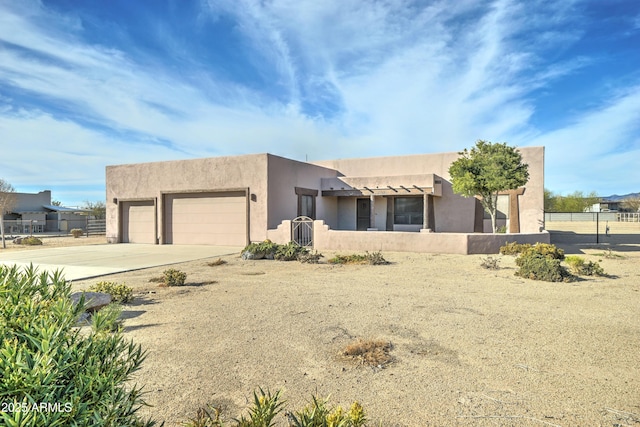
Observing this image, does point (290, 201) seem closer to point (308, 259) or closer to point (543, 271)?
point (308, 259)

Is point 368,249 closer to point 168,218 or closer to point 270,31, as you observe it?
point 270,31

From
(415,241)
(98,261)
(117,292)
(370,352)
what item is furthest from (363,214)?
(370,352)

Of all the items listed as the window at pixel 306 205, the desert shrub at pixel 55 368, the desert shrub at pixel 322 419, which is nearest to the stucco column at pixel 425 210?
the window at pixel 306 205

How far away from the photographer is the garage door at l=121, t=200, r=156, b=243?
22.0 metres

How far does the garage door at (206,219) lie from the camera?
1966 centimetres

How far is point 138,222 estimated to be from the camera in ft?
74.0

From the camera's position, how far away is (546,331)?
5.55 m

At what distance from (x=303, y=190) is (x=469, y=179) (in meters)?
9.41

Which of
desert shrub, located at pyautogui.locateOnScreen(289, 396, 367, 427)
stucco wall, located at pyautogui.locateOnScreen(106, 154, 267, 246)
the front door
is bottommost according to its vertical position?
desert shrub, located at pyautogui.locateOnScreen(289, 396, 367, 427)

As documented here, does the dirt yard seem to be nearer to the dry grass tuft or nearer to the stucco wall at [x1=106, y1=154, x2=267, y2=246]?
the dry grass tuft

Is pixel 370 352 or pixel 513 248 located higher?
pixel 513 248

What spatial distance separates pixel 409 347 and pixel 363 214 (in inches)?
794

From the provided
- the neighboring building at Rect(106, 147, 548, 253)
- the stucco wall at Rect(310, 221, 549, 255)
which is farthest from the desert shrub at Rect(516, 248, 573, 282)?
the neighboring building at Rect(106, 147, 548, 253)

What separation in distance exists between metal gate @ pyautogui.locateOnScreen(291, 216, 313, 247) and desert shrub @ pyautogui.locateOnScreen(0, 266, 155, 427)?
612 inches
